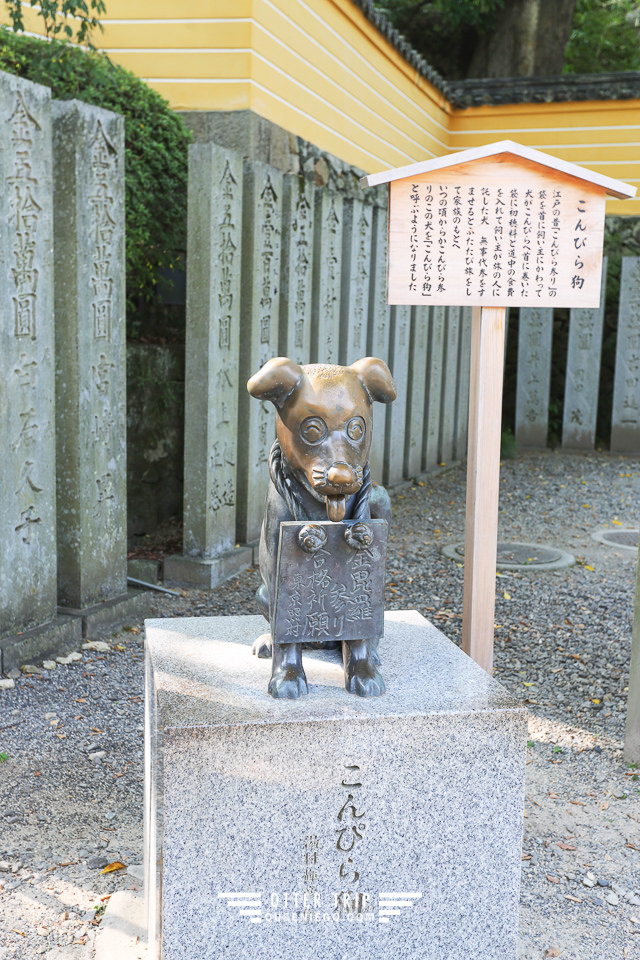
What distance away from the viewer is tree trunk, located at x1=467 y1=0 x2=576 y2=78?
14.9 meters

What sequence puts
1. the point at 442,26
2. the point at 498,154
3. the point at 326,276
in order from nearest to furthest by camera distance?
1. the point at 498,154
2. the point at 326,276
3. the point at 442,26

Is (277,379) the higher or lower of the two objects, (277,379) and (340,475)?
the higher

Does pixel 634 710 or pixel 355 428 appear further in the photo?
pixel 634 710

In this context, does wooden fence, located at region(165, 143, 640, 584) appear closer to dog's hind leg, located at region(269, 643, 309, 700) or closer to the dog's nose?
dog's hind leg, located at region(269, 643, 309, 700)

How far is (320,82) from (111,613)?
6.37 metres

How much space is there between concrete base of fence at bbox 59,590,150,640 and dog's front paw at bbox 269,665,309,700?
287 cm

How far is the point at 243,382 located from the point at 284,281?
1.08 m

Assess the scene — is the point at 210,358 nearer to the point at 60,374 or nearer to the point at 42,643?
the point at 60,374

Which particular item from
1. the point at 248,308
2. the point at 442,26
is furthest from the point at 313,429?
the point at 442,26

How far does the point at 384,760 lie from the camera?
2.42 metres

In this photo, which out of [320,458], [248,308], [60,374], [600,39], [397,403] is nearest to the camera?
[320,458]

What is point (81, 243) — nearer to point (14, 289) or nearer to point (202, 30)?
point (14, 289)

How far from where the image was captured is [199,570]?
20.8 feet

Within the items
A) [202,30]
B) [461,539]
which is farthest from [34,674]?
[202,30]
